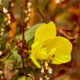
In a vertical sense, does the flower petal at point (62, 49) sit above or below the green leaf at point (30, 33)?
below

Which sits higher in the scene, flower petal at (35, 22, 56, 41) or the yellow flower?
flower petal at (35, 22, 56, 41)

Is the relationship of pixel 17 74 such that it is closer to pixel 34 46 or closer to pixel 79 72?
pixel 34 46

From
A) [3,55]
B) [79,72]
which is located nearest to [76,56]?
[79,72]

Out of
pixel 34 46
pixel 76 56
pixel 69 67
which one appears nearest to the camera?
pixel 34 46

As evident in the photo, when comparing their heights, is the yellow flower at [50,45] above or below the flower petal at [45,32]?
below
